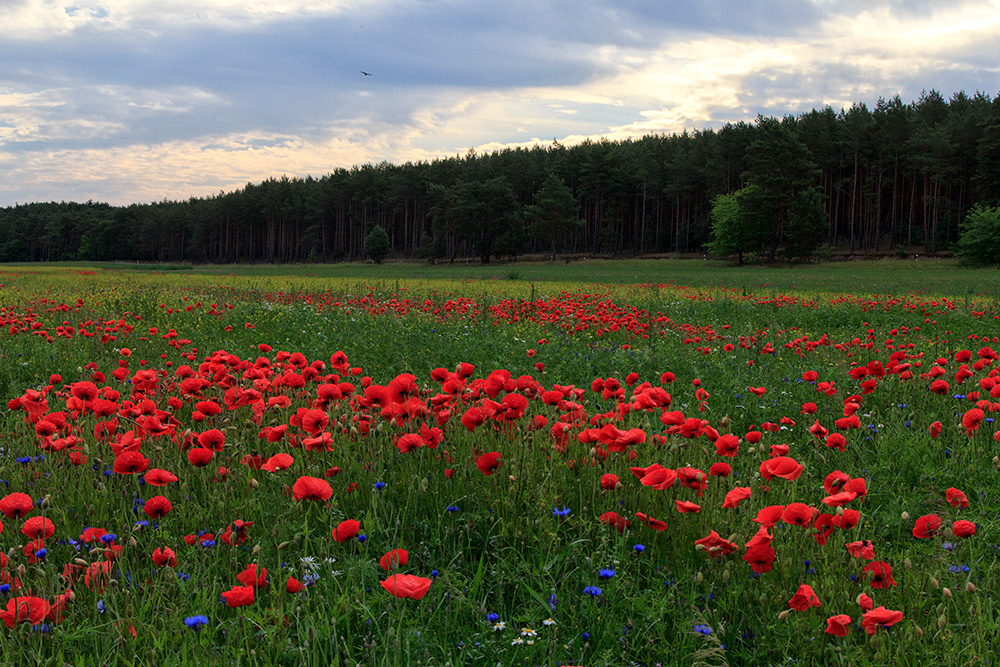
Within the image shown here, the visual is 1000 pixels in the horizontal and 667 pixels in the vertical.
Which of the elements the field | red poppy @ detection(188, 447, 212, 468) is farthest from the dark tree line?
red poppy @ detection(188, 447, 212, 468)

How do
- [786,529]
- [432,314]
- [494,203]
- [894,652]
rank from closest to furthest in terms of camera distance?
[894,652]
[786,529]
[432,314]
[494,203]

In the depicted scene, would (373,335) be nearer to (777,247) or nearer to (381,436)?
(381,436)

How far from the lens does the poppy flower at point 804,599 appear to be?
1.95 metres

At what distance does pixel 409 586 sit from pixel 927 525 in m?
1.87

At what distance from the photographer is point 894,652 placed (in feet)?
6.51

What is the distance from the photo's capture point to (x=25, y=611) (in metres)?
1.74

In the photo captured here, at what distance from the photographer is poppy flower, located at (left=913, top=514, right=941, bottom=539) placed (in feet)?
7.49

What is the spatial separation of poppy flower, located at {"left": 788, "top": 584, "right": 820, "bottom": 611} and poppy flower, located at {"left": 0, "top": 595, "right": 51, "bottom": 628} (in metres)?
2.19

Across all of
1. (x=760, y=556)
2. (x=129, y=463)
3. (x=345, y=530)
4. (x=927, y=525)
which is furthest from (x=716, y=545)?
(x=129, y=463)

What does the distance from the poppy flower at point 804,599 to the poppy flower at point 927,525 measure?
60 cm

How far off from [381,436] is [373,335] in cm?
624

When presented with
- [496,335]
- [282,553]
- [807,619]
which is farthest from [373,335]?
[807,619]

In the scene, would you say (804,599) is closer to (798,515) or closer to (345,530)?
(798,515)

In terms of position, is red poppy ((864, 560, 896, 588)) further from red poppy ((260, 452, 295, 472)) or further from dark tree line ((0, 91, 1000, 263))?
dark tree line ((0, 91, 1000, 263))
